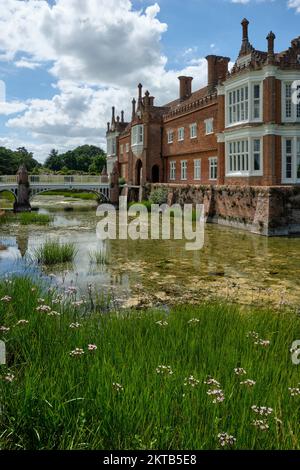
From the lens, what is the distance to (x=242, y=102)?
2559 cm

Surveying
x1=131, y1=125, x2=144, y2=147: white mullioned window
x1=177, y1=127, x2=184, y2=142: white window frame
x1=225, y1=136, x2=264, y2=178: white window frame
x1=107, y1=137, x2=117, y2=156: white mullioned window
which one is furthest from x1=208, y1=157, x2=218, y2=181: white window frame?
x1=107, y1=137, x2=117, y2=156: white mullioned window

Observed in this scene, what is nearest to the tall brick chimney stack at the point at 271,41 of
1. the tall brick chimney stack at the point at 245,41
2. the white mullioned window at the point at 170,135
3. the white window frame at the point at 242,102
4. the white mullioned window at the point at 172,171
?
the white window frame at the point at 242,102

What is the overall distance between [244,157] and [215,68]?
43.2 feet

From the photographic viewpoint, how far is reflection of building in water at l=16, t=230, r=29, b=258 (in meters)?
16.7

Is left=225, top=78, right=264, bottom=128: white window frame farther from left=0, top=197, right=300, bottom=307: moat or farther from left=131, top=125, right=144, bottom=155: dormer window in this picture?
left=131, top=125, right=144, bottom=155: dormer window

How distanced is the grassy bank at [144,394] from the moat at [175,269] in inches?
107

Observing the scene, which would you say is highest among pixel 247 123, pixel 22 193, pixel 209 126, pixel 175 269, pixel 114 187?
pixel 209 126

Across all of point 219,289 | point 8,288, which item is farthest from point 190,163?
point 8,288

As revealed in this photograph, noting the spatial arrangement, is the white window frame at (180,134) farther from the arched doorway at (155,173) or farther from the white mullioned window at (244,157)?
the white mullioned window at (244,157)

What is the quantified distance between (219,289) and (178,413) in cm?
717

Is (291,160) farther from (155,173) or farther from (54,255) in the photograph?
(155,173)

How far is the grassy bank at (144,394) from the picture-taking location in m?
3.54

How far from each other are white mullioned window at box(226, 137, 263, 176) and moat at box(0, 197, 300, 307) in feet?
18.3

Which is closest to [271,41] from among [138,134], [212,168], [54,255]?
[212,168]
